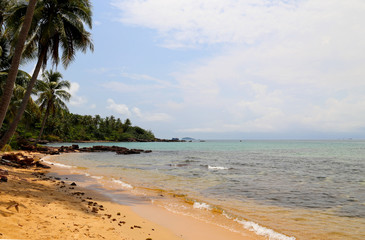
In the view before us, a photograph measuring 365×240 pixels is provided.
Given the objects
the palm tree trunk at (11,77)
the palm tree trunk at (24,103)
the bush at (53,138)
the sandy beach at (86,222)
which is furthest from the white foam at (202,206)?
the bush at (53,138)

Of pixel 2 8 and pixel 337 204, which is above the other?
pixel 2 8

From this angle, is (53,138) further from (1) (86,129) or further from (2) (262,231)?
(2) (262,231)

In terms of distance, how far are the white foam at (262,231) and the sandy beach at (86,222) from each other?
348mm

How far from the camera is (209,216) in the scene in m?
8.51

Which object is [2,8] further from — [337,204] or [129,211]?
[337,204]

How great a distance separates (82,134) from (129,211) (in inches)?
4099

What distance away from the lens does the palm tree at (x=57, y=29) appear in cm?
1625

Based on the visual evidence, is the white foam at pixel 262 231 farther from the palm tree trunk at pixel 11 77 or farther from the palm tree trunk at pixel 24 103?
the palm tree trunk at pixel 24 103

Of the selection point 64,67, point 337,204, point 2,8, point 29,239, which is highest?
point 2,8

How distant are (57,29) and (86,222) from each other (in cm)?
1486

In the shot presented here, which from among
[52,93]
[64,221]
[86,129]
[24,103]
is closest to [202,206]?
[64,221]

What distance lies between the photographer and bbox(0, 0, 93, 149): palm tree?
1625 centimetres

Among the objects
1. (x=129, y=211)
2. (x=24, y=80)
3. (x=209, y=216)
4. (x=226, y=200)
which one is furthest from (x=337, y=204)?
(x=24, y=80)

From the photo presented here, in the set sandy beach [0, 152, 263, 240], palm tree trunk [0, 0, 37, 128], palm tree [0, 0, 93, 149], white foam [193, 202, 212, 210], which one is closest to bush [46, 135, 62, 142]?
palm tree [0, 0, 93, 149]
